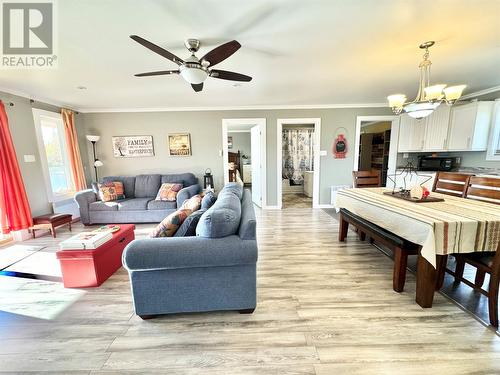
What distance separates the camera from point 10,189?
2990mm

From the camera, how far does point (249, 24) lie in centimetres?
167

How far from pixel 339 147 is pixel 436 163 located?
1905 millimetres

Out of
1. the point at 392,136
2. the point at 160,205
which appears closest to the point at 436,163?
the point at 392,136

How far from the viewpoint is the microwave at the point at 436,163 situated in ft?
13.4

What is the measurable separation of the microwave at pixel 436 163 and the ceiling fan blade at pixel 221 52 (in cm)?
472

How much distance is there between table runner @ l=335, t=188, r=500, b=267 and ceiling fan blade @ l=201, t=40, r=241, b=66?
197 cm

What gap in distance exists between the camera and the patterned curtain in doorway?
660 cm

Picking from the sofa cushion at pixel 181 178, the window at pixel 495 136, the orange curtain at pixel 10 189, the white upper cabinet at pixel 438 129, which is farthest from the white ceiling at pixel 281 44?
the sofa cushion at pixel 181 178

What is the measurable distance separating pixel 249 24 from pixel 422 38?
162cm

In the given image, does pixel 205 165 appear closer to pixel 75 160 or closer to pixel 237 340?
pixel 75 160

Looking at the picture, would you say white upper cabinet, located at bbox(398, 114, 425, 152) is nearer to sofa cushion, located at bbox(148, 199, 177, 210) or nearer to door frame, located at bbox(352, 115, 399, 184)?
door frame, located at bbox(352, 115, 399, 184)

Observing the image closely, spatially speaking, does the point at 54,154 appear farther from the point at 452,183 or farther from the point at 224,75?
the point at 452,183

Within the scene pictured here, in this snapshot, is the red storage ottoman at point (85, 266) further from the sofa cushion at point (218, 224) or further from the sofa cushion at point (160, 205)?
the sofa cushion at point (160, 205)

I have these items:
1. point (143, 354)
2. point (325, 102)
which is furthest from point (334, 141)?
point (143, 354)
